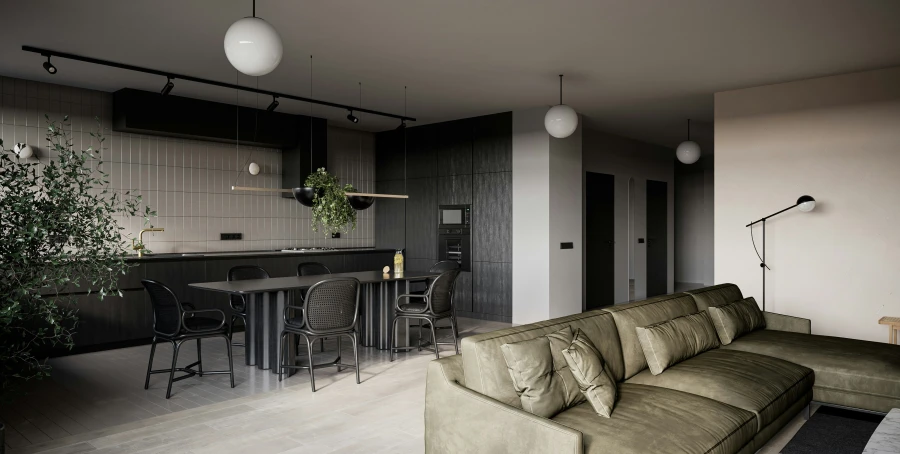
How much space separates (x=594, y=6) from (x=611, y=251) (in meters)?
5.77

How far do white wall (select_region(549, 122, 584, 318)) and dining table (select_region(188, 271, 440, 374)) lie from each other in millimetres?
2172

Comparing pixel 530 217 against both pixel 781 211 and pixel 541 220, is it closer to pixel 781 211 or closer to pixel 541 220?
pixel 541 220

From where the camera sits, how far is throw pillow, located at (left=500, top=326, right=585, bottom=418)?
2510 millimetres

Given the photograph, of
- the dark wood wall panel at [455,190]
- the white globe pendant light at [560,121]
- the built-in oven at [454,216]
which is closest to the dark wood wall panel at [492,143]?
the dark wood wall panel at [455,190]

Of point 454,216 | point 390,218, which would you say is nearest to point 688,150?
point 454,216

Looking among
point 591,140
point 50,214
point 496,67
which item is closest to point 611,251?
point 591,140

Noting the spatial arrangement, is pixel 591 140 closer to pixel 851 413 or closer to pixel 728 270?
pixel 728 270

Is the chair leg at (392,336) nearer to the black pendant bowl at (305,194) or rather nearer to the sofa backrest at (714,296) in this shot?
the black pendant bowl at (305,194)

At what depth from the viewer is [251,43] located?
3111 mm

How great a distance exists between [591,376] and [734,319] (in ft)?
6.98

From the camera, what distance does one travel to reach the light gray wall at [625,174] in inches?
348

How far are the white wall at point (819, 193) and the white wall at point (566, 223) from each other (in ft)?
6.02

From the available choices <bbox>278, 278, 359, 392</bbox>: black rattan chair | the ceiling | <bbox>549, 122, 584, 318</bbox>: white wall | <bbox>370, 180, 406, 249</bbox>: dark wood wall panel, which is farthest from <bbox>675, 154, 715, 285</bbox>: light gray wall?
<bbox>278, 278, 359, 392</bbox>: black rattan chair

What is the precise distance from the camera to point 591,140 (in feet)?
28.5
